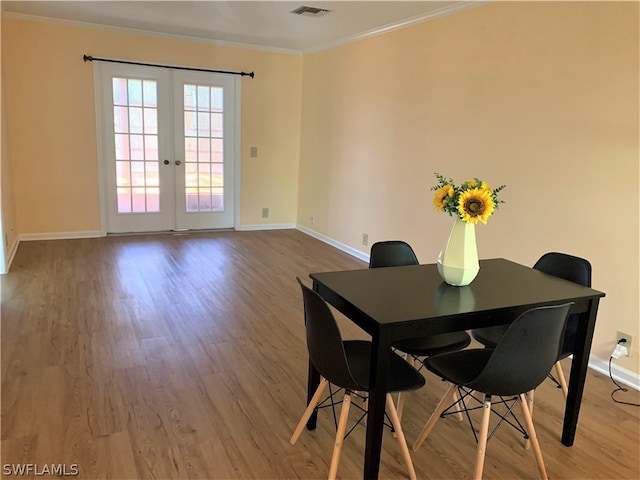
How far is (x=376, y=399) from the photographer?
5.89 ft

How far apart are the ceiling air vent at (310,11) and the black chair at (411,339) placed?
9.08 ft

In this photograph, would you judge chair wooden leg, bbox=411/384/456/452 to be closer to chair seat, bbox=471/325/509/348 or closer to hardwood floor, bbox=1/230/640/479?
hardwood floor, bbox=1/230/640/479

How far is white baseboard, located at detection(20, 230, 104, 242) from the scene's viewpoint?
19.1 feet

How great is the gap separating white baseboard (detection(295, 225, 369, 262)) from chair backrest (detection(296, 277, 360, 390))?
3.75 m

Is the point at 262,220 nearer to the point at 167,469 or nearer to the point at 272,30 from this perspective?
the point at 272,30

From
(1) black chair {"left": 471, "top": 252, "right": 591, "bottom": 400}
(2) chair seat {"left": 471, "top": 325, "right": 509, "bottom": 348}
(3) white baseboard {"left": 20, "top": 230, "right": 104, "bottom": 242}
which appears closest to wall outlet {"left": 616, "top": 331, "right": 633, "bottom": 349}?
(1) black chair {"left": 471, "top": 252, "right": 591, "bottom": 400}

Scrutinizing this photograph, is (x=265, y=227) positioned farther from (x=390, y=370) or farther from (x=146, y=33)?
(x=390, y=370)

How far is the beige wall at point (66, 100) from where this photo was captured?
548 cm

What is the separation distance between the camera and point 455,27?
4.26m

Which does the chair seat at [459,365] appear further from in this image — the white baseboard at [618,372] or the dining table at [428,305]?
the white baseboard at [618,372]

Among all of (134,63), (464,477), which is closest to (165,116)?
(134,63)

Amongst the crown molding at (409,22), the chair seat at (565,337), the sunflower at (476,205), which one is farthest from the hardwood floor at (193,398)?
the crown molding at (409,22)

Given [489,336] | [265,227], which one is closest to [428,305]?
[489,336]

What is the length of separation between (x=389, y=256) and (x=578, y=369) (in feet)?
3.51
